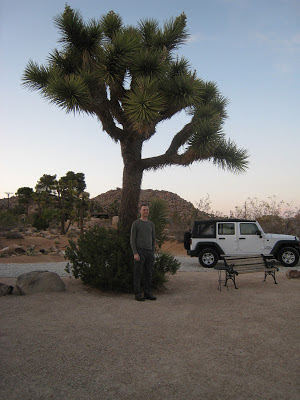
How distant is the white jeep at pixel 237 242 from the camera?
486 inches

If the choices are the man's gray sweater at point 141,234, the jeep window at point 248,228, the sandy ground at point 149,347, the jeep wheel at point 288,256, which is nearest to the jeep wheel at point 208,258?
the jeep window at point 248,228

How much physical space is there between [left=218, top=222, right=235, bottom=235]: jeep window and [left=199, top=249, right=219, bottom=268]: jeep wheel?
0.67m

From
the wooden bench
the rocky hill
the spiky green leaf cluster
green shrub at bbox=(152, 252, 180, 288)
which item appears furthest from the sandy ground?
the rocky hill

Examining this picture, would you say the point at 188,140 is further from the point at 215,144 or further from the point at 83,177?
the point at 83,177

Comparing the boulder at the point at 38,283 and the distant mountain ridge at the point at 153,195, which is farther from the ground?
the distant mountain ridge at the point at 153,195

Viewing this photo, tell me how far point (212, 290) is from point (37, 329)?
4216 mm

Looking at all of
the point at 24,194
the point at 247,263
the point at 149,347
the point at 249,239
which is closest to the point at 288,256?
the point at 249,239

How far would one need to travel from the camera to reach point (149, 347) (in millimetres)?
4508

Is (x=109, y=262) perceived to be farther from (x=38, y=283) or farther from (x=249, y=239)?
(x=249, y=239)

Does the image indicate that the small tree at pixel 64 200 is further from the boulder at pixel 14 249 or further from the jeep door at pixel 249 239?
the jeep door at pixel 249 239

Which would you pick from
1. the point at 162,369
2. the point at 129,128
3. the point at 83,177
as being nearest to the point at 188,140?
the point at 129,128

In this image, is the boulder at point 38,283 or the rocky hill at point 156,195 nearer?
the boulder at point 38,283

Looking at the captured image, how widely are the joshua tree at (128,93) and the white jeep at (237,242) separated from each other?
293cm

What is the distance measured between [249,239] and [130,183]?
540 centimetres
